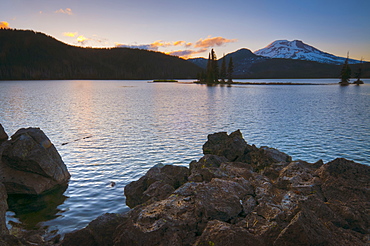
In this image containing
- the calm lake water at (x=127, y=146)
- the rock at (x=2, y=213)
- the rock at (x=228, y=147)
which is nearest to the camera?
the rock at (x=2, y=213)

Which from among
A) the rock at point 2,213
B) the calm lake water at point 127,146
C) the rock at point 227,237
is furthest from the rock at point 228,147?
the rock at point 2,213

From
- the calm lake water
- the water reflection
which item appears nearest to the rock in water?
the water reflection

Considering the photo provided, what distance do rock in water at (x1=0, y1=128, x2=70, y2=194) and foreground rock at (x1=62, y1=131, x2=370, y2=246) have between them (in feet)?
21.2

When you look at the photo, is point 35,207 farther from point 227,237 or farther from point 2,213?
point 227,237

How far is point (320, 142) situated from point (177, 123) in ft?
57.3

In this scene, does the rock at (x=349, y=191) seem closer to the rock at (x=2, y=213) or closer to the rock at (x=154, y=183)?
the rock at (x=154, y=183)

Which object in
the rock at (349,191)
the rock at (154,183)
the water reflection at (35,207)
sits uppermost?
the rock at (349,191)

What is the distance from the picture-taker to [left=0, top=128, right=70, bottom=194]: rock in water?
41.4 feet

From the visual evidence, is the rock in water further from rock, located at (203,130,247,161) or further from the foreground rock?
rock, located at (203,130,247,161)

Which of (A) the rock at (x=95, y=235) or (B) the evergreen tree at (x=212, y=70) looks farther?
(B) the evergreen tree at (x=212, y=70)

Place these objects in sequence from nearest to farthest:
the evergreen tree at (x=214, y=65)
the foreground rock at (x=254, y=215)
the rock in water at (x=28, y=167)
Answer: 1. the foreground rock at (x=254, y=215)
2. the rock in water at (x=28, y=167)
3. the evergreen tree at (x=214, y=65)

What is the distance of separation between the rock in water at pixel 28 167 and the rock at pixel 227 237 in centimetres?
1058

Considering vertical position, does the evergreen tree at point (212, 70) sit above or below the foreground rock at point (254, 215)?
above

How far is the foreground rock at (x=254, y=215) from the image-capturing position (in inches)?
234
